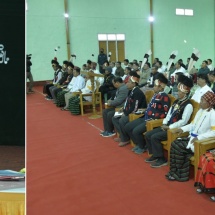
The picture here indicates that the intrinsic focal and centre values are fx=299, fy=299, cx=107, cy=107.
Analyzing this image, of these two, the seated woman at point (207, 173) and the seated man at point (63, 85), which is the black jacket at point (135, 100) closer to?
the seated woman at point (207, 173)

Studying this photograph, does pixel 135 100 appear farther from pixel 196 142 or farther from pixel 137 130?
pixel 196 142

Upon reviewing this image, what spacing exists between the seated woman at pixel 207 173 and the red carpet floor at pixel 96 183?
0.25 feet

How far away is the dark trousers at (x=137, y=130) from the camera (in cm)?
300

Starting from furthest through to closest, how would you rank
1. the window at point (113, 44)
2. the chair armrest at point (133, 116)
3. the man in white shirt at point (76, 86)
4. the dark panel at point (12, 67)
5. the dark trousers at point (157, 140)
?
1. the window at point (113, 44)
2. the man in white shirt at point (76, 86)
3. the chair armrest at point (133, 116)
4. the dark trousers at point (157, 140)
5. the dark panel at point (12, 67)

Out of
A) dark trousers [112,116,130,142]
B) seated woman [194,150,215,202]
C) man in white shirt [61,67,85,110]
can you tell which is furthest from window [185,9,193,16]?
seated woman [194,150,215,202]

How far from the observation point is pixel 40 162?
2.91 meters

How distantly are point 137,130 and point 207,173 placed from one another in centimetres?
105

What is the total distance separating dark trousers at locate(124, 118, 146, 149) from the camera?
9.85ft

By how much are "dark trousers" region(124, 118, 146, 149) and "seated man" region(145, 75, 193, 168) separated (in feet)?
0.68

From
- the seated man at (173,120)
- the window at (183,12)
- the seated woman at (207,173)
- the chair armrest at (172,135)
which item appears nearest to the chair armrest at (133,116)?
the seated man at (173,120)

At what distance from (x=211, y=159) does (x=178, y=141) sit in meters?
0.39

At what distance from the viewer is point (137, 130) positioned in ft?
9.87

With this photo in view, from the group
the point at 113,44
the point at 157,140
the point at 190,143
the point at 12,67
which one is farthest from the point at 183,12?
the point at 12,67

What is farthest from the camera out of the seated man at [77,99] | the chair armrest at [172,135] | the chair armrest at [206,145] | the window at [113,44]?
the window at [113,44]
